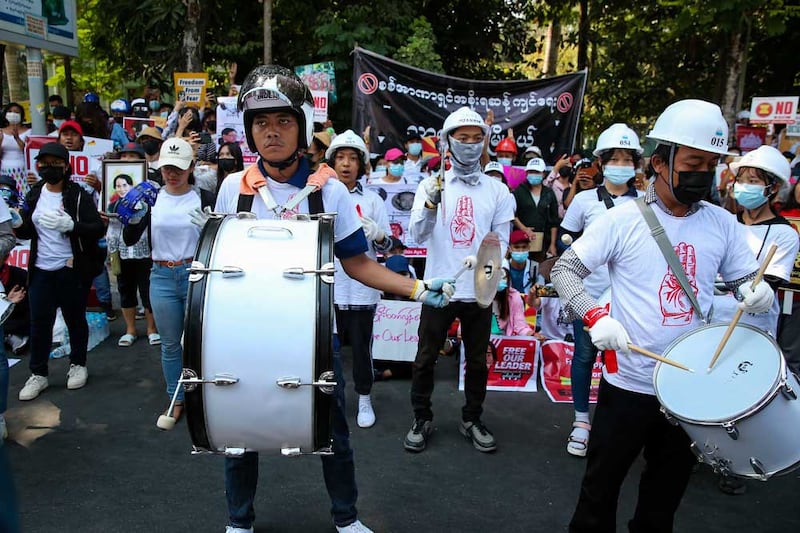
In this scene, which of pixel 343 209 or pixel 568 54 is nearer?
pixel 343 209

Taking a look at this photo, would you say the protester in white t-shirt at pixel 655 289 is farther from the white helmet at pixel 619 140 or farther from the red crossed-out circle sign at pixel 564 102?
the red crossed-out circle sign at pixel 564 102

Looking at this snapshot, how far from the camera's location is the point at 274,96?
2729 millimetres

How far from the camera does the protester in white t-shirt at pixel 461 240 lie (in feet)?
14.7

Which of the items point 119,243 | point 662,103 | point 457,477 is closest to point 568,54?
point 662,103

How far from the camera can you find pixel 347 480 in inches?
131

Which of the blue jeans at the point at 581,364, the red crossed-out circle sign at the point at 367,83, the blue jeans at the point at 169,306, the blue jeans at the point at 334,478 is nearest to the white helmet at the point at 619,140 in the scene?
the blue jeans at the point at 581,364

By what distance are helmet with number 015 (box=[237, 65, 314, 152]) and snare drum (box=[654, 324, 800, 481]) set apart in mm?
1875

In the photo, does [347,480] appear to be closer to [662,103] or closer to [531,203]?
[531,203]

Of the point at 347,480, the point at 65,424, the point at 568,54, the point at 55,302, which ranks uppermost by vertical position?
the point at 568,54

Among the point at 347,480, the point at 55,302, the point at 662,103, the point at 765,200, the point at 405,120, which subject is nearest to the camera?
the point at 347,480

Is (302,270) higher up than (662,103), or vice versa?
(662,103)

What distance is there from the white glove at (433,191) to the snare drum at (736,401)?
188 centimetres

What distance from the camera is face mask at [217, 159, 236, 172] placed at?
7816mm

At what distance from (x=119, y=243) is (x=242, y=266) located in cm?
496
